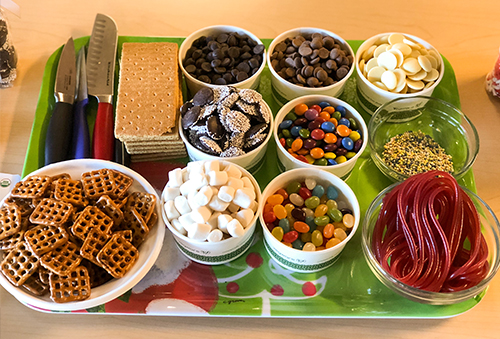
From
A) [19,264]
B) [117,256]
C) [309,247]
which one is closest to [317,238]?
[309,247]

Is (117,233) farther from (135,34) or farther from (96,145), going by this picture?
(135,34)

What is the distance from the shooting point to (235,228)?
0.93 metres

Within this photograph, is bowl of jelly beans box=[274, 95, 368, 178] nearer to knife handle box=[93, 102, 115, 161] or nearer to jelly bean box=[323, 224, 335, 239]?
jelly bean box=[323, 224, 335, 239]

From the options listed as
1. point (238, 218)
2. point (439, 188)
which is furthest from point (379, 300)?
point (238, 218)

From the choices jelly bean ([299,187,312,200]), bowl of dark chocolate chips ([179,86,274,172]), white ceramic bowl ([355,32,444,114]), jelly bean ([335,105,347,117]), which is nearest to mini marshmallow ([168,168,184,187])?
bowl of dark chocolate chips ([179,86,274,172])

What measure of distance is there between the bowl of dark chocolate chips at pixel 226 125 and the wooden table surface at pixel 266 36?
1.46 ft

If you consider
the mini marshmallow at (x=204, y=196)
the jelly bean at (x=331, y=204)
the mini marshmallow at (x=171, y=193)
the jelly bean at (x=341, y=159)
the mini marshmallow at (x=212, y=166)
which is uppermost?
the mini marshmallow at (x=212, y=166)

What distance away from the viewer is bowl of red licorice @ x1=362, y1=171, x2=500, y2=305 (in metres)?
0.95

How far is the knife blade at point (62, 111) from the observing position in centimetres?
117

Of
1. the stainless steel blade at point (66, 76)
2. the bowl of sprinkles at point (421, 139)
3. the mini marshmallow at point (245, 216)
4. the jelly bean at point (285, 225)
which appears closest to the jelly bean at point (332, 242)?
the jelly bean at point (285, 225)

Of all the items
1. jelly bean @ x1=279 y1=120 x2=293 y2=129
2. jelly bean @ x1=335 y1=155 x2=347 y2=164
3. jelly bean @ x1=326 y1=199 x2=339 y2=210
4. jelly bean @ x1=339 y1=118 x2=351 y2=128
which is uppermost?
jelly bean @ x1=339 y1=118 x2=351 y2=128

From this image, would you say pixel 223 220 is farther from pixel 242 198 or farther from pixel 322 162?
pixel 322 162

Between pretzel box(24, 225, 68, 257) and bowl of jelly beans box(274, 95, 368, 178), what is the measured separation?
61 cm

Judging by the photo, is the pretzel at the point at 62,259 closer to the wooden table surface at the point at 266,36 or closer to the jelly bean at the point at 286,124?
the wooden table surface at the point at 266,36
